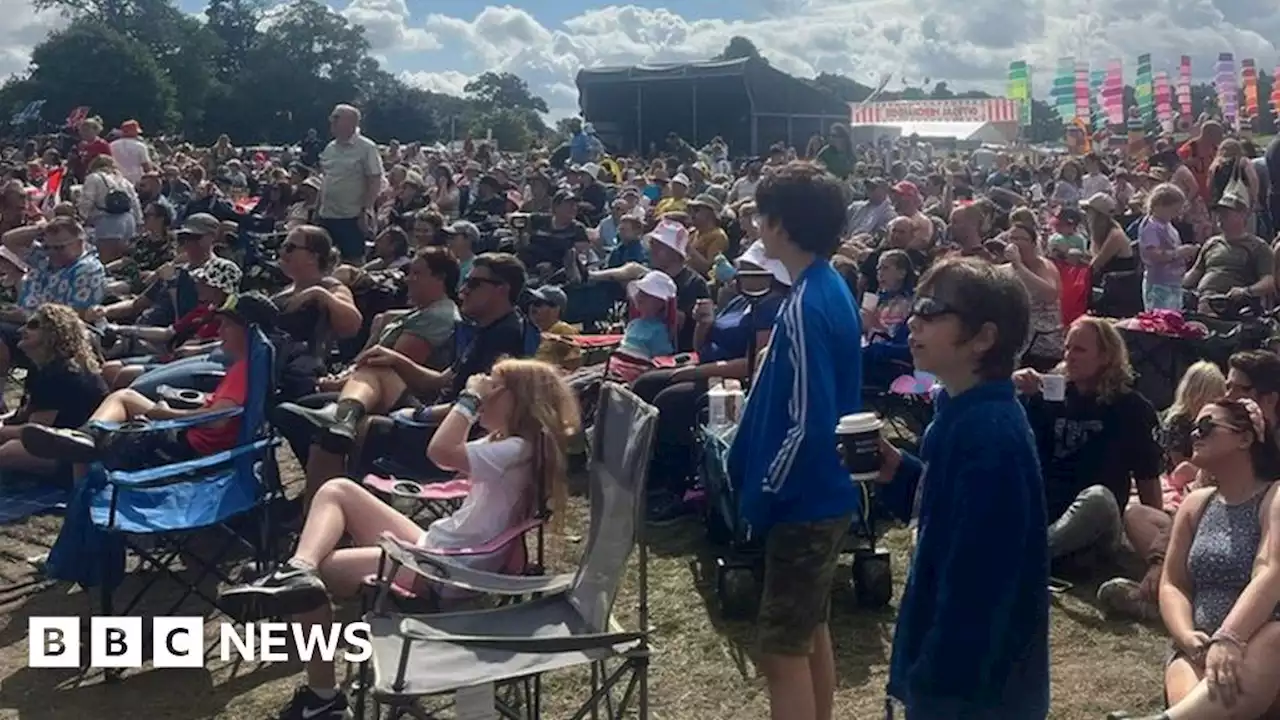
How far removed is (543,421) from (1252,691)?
2.06 m

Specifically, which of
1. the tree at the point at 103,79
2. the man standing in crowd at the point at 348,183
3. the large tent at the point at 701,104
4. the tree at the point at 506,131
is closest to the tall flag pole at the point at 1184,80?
the large tent at the point at 701,104

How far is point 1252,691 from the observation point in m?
3.10

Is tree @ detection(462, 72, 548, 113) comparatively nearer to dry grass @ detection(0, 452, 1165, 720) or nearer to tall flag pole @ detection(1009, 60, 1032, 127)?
tall flag pole @ detection(1009, 60, 1032, 127)

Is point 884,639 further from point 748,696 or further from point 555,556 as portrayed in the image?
point 555,556

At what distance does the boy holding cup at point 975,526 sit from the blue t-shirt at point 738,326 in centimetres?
302

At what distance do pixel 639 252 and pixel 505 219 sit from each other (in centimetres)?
281

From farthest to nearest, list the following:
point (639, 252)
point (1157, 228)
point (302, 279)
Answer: point (639, 252) < point (1157, 228) < point (302, 279)

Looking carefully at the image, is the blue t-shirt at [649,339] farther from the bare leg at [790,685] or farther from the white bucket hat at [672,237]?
the bare leg at [790,685]

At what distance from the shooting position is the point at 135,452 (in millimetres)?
5191

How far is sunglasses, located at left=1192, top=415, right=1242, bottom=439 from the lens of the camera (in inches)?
131

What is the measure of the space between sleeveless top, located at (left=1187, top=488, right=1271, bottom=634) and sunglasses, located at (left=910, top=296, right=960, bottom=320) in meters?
1.47

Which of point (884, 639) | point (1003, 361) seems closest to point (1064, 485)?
point (884, 639)

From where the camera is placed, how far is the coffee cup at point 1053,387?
506 centimetres

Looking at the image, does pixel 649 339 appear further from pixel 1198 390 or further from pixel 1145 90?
pixel 1145 90
